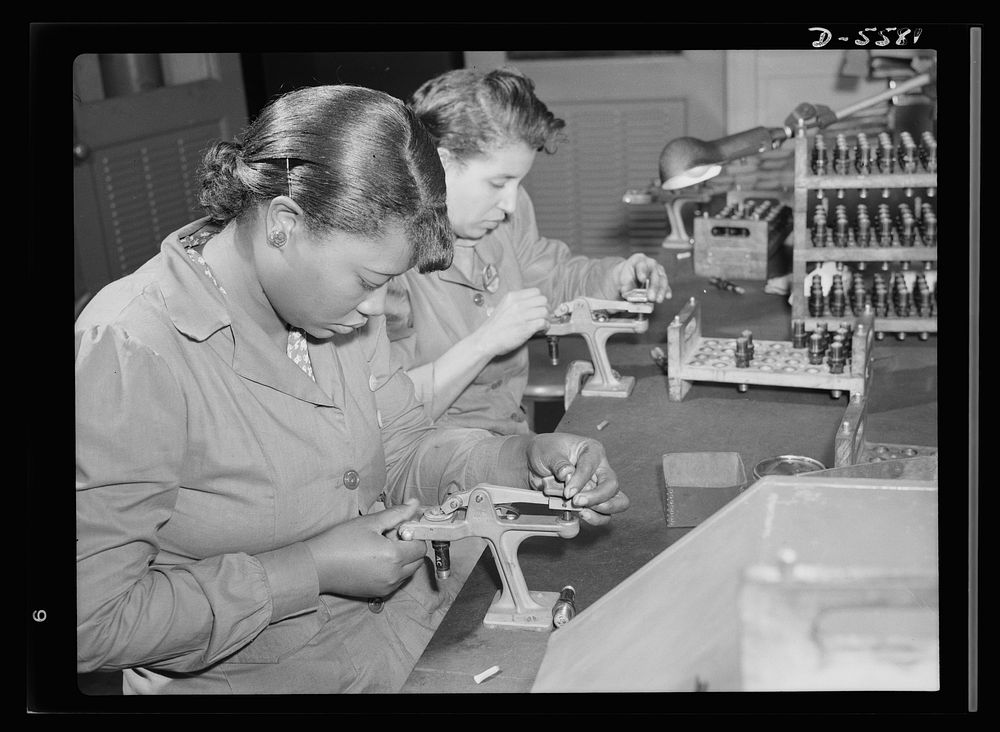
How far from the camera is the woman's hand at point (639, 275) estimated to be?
2727 mm

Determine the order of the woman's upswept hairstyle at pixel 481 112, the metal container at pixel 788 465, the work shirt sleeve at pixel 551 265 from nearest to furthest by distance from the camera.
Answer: the metal container at pixel 788 465
the woman's upswept hairstyle at pixel 481 112
the work shirt sleeve at pixel 551 265

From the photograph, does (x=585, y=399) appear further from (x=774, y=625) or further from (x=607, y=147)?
(x=607, y=147)

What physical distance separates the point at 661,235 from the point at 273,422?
292cm

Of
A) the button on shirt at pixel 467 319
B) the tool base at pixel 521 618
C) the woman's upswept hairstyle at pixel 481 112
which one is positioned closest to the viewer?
the tool base at pixel 521 618

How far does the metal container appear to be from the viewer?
1.89 m

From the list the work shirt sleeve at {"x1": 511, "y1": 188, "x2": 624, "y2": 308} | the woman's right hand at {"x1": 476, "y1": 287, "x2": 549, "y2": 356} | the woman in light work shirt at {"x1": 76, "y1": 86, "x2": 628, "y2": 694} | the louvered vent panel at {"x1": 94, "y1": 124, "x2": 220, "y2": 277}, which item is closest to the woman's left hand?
the woman in light work shirt at {"x1": 76, "y1": 86, "x2": 628, "y2": 694}

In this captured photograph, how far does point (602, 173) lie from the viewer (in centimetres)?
459

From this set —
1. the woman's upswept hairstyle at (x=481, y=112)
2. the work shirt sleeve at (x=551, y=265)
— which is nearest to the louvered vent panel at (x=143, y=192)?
the work shirt sleeve at (x=551, y=265)

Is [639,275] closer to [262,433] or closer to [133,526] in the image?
[262,433]

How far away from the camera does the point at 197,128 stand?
413 centimetres

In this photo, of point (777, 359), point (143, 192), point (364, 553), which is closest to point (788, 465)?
point (777, 359)

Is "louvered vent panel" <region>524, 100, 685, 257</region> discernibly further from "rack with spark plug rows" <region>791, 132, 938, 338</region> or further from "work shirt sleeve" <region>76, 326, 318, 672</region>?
"work shirt sleeve" <region>76, 326, 318, 672</region>

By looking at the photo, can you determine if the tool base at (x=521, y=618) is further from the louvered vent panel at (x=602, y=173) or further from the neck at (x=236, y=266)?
the louvered vent panel at (x=602, y=173)

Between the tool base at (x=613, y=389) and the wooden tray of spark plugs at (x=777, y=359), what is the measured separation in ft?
0.33
